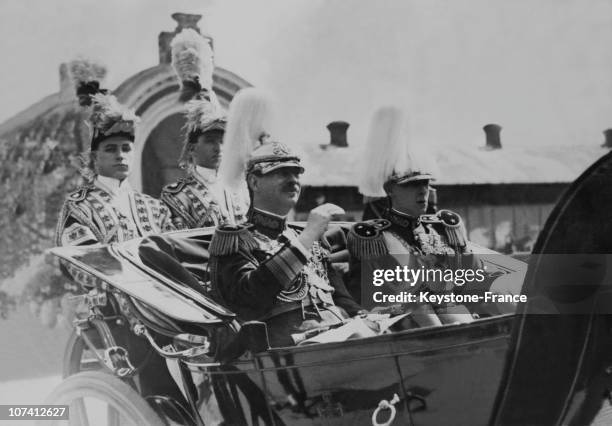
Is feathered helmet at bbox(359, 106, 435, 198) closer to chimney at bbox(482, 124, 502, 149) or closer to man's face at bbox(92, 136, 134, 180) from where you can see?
A: chimney at bbox(482, 124, 502, 149)

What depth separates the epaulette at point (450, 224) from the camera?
3.20 meters

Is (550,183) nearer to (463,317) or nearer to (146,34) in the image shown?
(463,317)

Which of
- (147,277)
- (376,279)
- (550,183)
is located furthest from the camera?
(550,183)

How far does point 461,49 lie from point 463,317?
3.42 feet

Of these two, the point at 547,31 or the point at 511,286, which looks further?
the point at 547,31

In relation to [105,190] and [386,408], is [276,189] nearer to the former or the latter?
[105,190]

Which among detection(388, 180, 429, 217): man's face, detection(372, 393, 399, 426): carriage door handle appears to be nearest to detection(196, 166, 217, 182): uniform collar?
detection(388, 180, 429, 217): man's face

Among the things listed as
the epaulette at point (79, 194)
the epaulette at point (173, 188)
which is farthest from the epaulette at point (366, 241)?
the epaulette at point (79, 194)

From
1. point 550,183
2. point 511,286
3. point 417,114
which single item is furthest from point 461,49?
point 511,286

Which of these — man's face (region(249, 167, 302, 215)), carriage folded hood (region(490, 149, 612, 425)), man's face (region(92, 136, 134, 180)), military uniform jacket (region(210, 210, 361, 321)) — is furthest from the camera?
man's face (region(92, 136, 134, 180))

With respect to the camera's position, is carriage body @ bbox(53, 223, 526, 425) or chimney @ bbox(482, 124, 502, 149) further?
chimney @ bbox(482, 124, 502, 149)

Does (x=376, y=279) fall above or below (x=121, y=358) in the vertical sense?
above

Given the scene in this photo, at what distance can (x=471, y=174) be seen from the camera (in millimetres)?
3307

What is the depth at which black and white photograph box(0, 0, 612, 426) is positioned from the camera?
2734 mm
